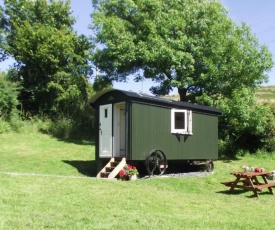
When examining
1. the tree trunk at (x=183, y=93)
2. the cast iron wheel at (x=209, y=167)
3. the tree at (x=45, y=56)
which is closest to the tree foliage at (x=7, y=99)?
the tree at (x=45, y=56)

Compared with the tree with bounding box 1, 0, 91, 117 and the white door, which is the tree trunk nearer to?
the tree with bounding box 1, 0, 91, 117

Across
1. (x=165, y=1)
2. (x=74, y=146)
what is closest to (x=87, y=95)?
(x=74, y=146)

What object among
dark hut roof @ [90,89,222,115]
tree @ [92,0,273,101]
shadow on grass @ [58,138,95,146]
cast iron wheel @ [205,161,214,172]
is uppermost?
tree @ [92,0,273,101]

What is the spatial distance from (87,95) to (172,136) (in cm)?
1108

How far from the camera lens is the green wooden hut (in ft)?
39.3

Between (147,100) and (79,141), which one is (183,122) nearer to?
(147,100)

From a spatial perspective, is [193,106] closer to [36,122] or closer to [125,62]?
[125,62]

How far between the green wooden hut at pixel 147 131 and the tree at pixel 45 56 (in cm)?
920

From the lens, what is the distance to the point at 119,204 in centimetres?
718

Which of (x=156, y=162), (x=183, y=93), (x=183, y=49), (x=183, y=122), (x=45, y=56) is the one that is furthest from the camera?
(x=45, y=56)

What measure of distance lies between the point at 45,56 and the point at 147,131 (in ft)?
38.6

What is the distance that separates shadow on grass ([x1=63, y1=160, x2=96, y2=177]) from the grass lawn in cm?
9

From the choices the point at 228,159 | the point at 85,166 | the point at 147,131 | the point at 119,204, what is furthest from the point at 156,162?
the point at 228,159

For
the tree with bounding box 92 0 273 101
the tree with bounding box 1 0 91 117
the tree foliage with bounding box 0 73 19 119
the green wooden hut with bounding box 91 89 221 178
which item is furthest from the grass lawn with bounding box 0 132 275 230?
the tree with bounding box 1 0 91 117
